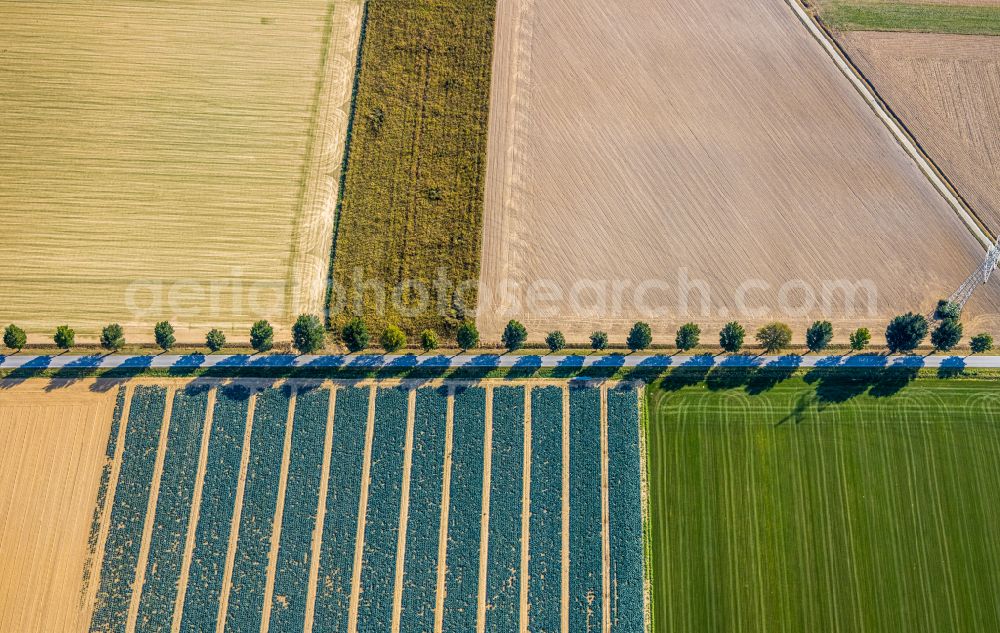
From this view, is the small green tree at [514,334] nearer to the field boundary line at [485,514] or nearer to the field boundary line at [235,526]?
the field boundary line at [485,514]

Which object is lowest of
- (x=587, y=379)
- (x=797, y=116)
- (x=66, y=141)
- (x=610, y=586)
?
(x=610, y=586)

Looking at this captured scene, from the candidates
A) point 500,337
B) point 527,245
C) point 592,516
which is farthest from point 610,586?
point 527,245

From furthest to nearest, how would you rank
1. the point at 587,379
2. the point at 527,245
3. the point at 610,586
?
the point at 527,245, the point at 587,379, the point at 610,586

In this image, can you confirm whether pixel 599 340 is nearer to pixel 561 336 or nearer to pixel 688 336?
pixel 561 336

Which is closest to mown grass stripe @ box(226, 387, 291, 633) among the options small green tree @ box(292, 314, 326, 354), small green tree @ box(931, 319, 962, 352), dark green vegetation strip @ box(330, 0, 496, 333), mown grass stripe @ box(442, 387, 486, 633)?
small green tree @ box(292, 314, 326, 354)

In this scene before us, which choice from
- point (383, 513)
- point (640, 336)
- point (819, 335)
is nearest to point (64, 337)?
point (383, 513)

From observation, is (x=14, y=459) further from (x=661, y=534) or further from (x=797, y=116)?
(x=797, y=116)

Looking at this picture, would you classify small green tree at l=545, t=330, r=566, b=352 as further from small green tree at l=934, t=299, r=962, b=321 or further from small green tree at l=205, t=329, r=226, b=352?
small green tree at l=934, t=299, r=962, b=321
